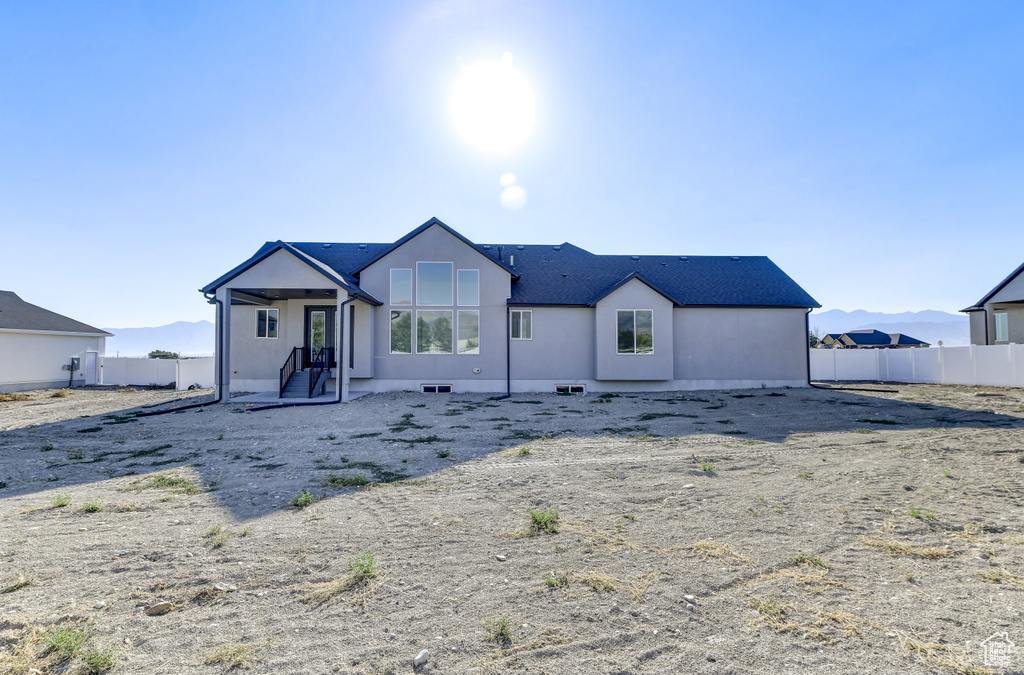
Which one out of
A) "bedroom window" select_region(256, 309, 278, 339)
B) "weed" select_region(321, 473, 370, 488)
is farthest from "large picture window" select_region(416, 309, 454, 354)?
"weed" select_region(321, 473, 370, 488)

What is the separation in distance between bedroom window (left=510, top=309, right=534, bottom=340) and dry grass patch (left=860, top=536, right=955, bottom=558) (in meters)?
14.4

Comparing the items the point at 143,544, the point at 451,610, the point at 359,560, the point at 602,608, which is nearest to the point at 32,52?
the point at 143,544

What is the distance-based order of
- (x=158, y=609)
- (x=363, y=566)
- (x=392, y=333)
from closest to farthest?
(x=158, y=609)
(x=363, y=566)
(x=392, y=333)

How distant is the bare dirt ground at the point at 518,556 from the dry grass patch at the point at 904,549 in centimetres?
4

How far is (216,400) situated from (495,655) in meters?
15.6

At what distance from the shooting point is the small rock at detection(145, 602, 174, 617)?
3.15m

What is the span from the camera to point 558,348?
60.1 ft

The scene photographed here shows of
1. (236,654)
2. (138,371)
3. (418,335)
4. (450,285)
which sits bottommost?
(236,654)

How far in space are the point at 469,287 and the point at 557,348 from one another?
4.12m

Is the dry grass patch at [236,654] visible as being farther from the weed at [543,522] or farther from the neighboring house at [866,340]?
the neighboring house at [866,340]

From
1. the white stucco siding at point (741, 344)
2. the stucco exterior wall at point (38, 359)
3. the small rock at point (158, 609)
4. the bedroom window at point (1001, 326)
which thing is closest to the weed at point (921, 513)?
the small rock at point (158, 609)

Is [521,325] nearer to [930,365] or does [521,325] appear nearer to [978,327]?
[930,365]

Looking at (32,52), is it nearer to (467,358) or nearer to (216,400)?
(216,400)

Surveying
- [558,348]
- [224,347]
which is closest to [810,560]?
[558,348]
